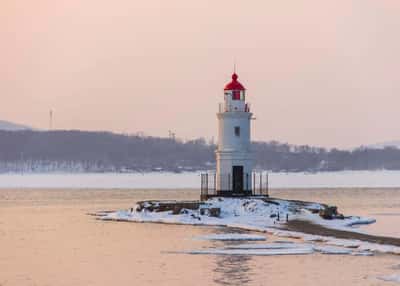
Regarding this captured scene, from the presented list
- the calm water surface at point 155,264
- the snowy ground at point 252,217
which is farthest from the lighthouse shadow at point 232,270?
the snowy ground at point 252,217

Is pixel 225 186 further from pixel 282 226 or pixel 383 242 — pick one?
pixel 383 242

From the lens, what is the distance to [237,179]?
1887 inches

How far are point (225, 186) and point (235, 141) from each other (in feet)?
7.75

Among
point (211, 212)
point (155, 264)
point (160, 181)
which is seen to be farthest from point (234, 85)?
point (160, 181)

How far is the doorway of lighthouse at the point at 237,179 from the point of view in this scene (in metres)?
47.9

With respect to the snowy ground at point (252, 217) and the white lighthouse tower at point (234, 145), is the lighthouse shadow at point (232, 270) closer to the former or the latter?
the snowy ground at point (252, 217)

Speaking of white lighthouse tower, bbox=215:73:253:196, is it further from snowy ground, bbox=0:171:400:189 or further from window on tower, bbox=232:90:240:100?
snowy ground, bbox=0:171:400:189

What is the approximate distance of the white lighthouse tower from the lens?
157 ft

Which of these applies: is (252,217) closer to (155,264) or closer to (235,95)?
(235,95)

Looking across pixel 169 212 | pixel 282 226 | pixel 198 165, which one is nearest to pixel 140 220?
pixel 169 212

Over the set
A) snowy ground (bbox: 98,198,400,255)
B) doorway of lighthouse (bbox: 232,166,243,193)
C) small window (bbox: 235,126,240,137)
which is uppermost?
small window (bbox: 235,126,240,137)

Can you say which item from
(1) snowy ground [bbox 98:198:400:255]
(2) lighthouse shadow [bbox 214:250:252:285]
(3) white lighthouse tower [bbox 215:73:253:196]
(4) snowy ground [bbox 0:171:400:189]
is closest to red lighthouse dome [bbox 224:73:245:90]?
(3) white lighthouse tower [bbox 215:73:253:196]

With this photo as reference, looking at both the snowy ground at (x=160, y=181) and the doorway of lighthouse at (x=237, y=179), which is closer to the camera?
the doorway of lighthouse at (x=237, y=179)

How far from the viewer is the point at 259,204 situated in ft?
150
